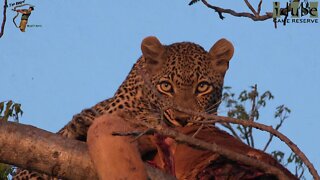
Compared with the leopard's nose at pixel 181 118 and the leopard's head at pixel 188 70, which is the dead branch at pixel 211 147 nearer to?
the leopard's nose at pixel 181 118

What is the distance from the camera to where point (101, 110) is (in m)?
8.32

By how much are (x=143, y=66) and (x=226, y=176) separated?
4.73 m

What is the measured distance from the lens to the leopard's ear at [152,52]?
8891mm

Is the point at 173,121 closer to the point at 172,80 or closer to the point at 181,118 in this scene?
the point at 181,118

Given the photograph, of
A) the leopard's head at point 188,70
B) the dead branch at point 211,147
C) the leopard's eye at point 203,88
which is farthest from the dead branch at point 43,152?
the leopard's eye at point 203,88

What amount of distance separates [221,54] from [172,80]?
85 centimetres

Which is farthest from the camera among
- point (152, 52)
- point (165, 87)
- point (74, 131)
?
point (152, 52)

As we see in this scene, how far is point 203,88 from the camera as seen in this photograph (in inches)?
336

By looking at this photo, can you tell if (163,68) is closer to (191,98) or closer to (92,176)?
(191,98)

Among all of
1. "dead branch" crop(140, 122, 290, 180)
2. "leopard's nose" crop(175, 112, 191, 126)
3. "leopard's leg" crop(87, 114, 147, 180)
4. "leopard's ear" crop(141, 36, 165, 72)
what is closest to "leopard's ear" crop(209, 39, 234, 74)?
"leopard's ear" crop(141, 36, 165, 72)

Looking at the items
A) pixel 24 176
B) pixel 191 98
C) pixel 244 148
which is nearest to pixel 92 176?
→ pixel 244 148

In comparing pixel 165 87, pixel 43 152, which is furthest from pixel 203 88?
pixel 43 152

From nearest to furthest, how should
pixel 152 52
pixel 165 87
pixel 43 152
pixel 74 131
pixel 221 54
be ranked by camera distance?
1. pixel 43 152
2. pixel 74 131
3. pixel 165 87
4. pixel 152 52
5. pixel 221 54

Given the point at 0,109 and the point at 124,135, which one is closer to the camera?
the point at 124,135
